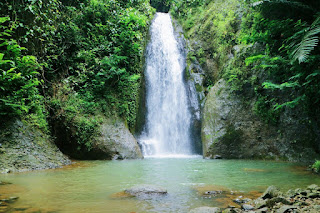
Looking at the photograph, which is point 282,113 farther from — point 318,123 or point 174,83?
point 174,83

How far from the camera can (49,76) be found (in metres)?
9.00

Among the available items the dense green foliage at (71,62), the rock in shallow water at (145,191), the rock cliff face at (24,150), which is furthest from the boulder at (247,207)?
the dense green foliage at (71,62)

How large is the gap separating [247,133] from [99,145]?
580 centimetres

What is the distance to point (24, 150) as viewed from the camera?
19.7ft

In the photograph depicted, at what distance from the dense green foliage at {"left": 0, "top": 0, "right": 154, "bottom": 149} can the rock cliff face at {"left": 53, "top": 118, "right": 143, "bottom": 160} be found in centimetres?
23

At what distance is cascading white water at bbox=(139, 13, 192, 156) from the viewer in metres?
11.5

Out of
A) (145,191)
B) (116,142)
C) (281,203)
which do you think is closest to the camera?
(281,203)

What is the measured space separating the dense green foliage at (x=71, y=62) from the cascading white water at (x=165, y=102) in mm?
1168

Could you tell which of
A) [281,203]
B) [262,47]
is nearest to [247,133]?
[262,47]

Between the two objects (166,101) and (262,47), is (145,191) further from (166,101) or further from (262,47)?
(166,101)

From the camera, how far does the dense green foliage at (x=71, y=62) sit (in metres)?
6.35

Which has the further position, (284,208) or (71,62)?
(71,62)

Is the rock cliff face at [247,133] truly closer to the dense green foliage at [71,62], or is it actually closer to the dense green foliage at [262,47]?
the dense green foliage at [262,47]

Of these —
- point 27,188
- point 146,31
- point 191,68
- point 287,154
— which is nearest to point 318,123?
point 287,154
